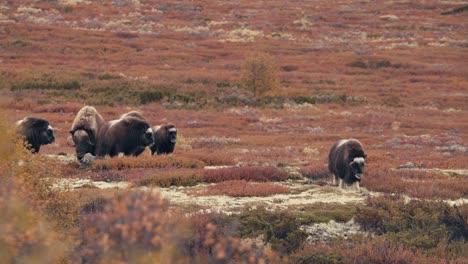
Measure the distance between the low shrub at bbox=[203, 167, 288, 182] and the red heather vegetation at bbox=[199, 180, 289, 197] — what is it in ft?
3.08

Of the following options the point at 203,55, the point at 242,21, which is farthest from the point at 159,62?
the point at 242,21

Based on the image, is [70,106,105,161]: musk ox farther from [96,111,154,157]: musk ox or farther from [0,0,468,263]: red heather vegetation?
[0,0,468,263]: red heather vegetation

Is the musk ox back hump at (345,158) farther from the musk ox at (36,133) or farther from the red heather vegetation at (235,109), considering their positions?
the musk ox at (36,133)

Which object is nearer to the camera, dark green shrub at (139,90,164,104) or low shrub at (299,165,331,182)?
low shrub at (299,165,331,182)

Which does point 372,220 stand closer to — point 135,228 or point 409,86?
point 135,228

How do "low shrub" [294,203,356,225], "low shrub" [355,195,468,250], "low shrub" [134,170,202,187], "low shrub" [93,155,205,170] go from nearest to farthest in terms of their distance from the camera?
"low shrub" [355,195,468,250] → "low shrub" [294,203,356,225] → "low shrub" [134,170,202,187] → "low shrub" [93,155,205,170]

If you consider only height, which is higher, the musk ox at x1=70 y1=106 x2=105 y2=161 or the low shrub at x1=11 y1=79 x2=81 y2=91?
the musk ox at x1=70 y1=106 x2=105 y2=161

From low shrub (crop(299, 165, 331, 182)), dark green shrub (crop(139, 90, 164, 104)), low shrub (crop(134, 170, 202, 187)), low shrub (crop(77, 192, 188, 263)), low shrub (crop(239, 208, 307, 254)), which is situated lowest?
dark green shrub (crop(139, 90, 164, 104))

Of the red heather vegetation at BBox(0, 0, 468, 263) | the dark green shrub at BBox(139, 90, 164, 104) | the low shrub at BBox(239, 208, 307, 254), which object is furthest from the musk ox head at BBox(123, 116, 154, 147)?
the dark green shrub at BBox(139, 90, 164, 104)

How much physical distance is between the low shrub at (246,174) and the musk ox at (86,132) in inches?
214

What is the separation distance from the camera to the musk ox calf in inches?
725

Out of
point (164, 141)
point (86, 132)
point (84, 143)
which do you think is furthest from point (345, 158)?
point (164, 141)

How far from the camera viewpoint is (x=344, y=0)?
5103 inches

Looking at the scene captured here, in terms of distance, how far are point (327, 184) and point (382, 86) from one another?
141 feet
